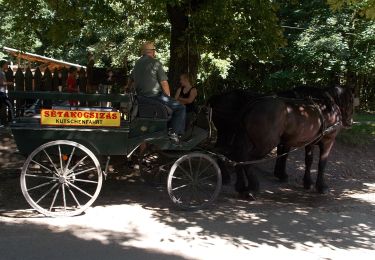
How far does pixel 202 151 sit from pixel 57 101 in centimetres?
214

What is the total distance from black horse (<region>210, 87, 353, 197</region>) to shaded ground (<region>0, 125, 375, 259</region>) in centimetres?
60

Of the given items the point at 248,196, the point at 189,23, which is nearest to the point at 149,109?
the point at 248,196

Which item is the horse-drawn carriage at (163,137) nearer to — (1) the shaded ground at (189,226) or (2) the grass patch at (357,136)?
(1) the shaded ground at (189,226)

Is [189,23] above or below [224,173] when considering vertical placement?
above

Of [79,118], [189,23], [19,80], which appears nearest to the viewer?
[79,118]

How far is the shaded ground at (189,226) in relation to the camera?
5.06 m

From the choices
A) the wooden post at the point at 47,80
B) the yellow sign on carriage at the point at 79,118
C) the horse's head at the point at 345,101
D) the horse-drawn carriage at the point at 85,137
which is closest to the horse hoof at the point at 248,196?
the horse-drawn carriage at the point at 85,137

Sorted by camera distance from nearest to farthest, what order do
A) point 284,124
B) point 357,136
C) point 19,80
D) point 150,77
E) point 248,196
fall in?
point 150,77
point 248,196
point 284,124
point 19,80
point 357,136

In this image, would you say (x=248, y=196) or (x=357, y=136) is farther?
(x=357, y=136)

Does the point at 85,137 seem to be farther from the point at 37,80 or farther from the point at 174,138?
the point at 37,80

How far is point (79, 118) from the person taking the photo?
19.9 feet

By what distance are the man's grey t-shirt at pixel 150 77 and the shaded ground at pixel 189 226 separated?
163cm

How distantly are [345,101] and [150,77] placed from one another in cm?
401

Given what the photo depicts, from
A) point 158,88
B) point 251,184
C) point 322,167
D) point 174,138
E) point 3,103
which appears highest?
point 158,88
